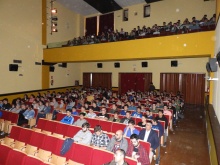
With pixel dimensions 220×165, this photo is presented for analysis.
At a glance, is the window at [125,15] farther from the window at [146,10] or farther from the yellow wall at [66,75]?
the yellow wall at [66,75]

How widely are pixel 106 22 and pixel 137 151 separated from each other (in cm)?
1530

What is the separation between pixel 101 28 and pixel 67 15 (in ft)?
11.2

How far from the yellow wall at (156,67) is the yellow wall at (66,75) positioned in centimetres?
104

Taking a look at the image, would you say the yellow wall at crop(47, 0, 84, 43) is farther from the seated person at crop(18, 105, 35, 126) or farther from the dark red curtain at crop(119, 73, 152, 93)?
the seated person at crop(18, 105, 35, 126)

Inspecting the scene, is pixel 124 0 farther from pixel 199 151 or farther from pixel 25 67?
pixel 199 151

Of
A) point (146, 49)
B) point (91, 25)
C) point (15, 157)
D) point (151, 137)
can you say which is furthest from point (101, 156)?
point (91, 25)

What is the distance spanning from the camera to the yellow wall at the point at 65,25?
15.2 meters

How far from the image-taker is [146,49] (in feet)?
32.7

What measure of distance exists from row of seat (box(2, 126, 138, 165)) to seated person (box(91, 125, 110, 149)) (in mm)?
587

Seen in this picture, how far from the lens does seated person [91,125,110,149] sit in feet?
15.3

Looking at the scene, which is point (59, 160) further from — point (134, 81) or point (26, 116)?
point (134, 81)

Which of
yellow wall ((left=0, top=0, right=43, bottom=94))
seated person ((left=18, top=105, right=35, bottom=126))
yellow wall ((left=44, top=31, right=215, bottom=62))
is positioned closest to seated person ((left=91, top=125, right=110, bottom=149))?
seated person ((left=18, top=105, right=35, bottom=126))

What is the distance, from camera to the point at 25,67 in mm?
12984

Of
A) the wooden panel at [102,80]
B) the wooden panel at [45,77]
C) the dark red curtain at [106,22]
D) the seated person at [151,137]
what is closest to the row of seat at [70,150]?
the seated person at [151,137]
